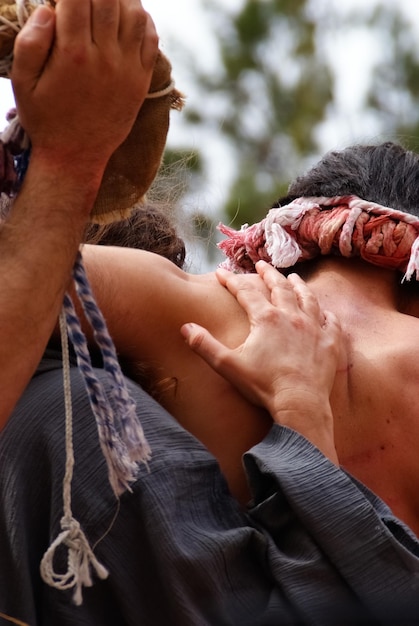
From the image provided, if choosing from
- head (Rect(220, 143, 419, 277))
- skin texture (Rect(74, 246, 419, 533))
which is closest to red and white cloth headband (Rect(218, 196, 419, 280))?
head (Rect(220, 143, 419, 277))

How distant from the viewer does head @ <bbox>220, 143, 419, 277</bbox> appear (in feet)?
8.05

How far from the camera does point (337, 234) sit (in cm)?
246

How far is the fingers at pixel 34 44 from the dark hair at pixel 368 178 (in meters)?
1.16

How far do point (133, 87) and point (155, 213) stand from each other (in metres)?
1.01

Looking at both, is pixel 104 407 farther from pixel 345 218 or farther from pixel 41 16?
pixel 345 218

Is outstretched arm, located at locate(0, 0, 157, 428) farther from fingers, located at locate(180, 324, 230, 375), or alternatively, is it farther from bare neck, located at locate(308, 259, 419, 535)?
bare neck, located at locate(308, 259, 419, 535)

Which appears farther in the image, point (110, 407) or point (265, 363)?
point (265, 363)

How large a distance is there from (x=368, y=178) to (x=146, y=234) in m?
0.53

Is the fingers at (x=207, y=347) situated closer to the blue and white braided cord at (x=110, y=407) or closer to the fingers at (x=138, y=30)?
the blue and white braided cord at (x=110, y=407)

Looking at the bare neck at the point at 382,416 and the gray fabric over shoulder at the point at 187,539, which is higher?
the bare neck at the point at 382,416

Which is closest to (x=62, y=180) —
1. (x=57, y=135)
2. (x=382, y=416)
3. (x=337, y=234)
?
(x=57, y=135)

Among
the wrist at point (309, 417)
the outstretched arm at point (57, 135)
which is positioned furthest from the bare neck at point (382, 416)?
the outstretched arm at point (57, 135)

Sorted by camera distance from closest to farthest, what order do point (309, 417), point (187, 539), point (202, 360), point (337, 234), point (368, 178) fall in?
point (187, 539), point (309, 417), point (202, 360), point (337, 234), point (368, 178)

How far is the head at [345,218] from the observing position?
2.46 m
